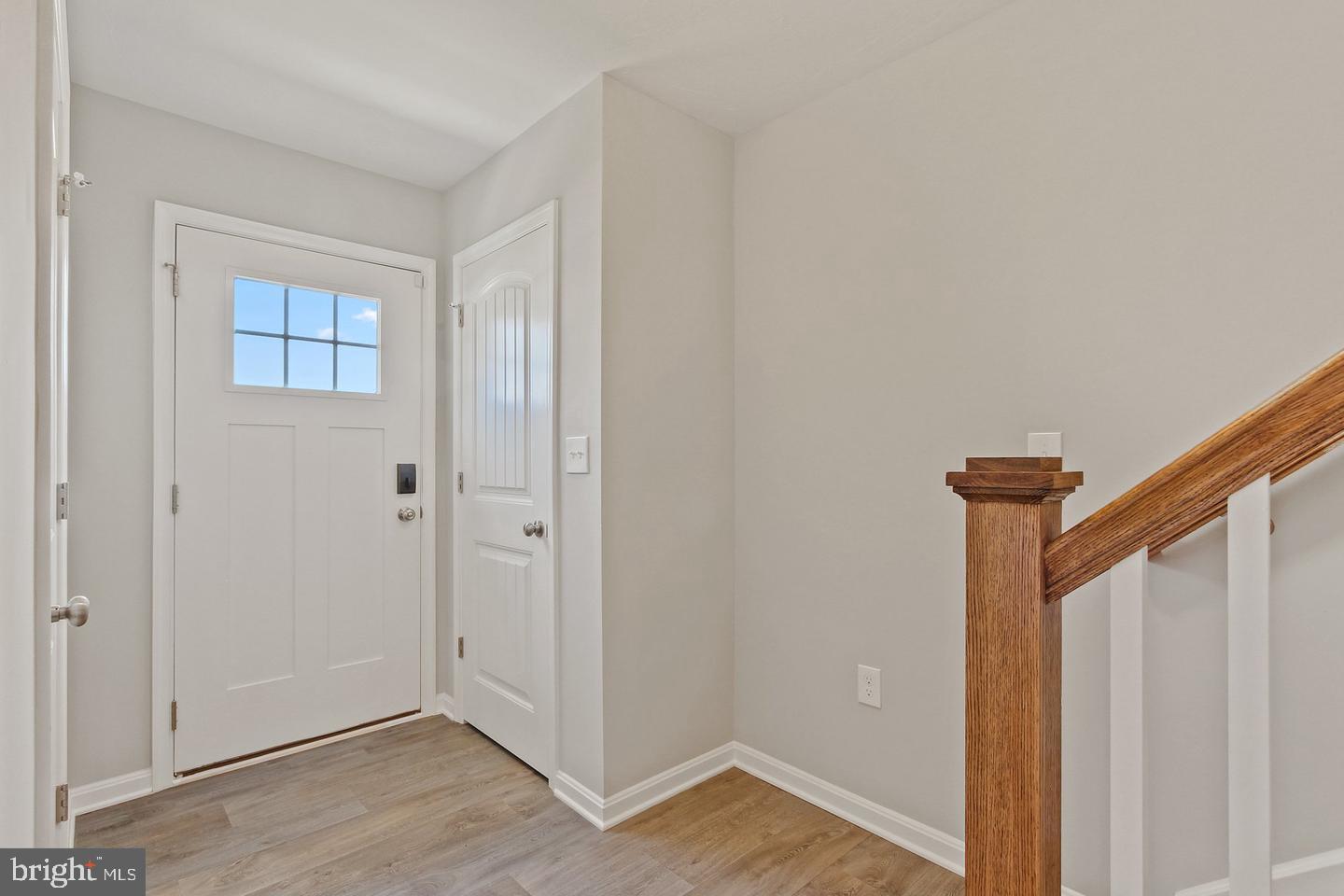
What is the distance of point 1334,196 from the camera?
132cm

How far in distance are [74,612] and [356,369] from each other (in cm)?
170

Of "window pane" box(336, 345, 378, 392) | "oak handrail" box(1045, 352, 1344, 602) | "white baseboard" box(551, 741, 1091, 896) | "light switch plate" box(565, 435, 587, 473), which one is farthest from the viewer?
"window pane" box(336, 345, 378, 392)

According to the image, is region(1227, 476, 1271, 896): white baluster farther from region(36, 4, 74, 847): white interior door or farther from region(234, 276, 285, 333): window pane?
region(234, 276, 285, 333): window pane

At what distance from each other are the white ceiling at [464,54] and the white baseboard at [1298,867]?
2.06m

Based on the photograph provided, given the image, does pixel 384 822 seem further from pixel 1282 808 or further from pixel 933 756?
pixel 1282 808

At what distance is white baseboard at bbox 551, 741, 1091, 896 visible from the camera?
1.92m

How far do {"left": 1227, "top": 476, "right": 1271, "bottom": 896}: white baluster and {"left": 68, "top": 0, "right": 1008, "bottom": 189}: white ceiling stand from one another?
5.61 feet

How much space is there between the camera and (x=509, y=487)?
256 cm

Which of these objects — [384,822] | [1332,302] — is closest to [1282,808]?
[1332,302]

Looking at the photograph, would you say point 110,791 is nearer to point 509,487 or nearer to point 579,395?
point 509,487

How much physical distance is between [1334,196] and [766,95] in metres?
1.55

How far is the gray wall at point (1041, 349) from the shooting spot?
136cm

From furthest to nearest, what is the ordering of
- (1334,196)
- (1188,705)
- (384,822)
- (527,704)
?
1. (527,704)
2. (384,822)
3. (1188,705)
4. (1334,196)

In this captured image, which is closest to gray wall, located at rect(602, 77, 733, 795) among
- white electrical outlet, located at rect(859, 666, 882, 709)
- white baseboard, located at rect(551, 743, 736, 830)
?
white baseboard, located at rect(551, 743, 736, 830)
